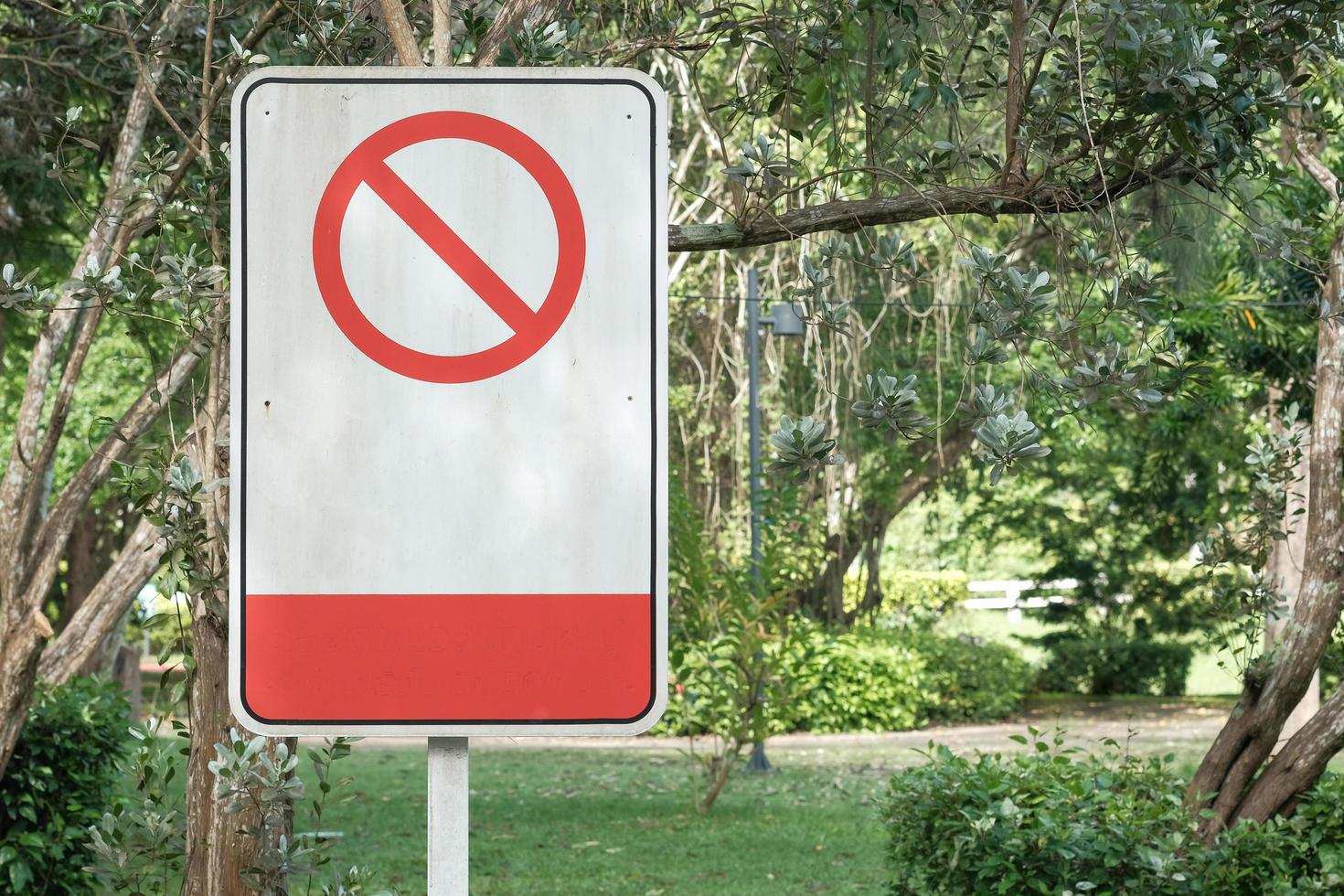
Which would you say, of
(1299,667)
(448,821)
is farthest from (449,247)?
(1299,667)

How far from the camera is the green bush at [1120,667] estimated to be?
23562mm

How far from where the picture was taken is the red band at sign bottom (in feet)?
5.68

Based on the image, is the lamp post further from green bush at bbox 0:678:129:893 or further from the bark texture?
the bark texture

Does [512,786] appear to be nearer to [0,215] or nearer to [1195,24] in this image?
[0,215]

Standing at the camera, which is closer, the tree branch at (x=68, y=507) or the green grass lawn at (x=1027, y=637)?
the tree branch at (x=68, y=507)

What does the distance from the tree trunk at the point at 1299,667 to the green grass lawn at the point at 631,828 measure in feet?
8.23

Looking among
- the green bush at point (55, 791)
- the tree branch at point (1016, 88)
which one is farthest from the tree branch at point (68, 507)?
the tree branch at point (1016, 88)

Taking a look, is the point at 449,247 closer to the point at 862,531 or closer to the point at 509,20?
the point at 509,20

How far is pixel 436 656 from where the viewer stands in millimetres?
1732

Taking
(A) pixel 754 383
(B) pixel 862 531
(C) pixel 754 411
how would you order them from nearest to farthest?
(A) pixel 754 383, (C) pixel 754 411, (B) pixel 862 531

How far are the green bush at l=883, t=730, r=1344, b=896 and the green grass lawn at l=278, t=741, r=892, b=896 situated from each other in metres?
2.45

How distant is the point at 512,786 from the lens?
13508 millimetres

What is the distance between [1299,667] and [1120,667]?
19.0 meters

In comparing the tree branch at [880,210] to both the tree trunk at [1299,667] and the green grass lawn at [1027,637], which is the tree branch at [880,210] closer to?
the tree trunk at [1299,667]
